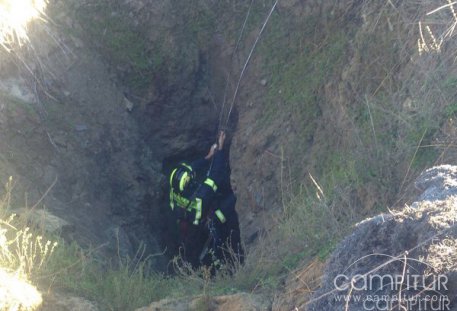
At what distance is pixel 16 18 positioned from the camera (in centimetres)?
523

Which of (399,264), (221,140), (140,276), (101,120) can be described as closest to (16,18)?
(101,120)

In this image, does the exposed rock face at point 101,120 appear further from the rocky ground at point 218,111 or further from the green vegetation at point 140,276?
the green vegetation at point 140,276

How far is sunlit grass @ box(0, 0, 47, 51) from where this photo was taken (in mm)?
5121

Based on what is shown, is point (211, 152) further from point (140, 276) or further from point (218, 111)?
point (140, 276)

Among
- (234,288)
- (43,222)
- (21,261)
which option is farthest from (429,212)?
(43,222)

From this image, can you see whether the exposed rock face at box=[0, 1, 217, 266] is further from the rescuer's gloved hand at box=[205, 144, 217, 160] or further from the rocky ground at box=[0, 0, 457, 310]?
the rescuer's gloved hand at box=[205, 144, 217, 160]

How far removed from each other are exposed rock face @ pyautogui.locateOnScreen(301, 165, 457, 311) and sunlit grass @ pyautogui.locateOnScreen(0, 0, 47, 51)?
3426 millimetres

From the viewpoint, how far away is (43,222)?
4973 millimetres

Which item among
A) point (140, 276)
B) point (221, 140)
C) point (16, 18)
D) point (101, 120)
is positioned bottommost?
point (221, 140)

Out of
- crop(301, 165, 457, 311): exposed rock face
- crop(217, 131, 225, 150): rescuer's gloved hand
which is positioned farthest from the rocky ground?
crop(301, 165, 457, 311): exposed rock face

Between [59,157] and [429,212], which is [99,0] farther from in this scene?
[429,212]

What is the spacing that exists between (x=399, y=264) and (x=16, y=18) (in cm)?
383

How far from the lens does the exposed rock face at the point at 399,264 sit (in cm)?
260

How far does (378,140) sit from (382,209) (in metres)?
0.80
